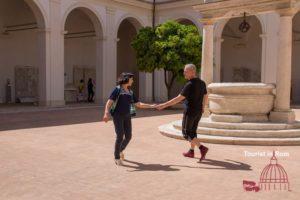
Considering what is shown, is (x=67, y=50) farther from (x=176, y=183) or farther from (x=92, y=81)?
(x=176, y=183)

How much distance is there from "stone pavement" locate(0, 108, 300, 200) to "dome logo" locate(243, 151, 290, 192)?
9 cm

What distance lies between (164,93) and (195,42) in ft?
28.3

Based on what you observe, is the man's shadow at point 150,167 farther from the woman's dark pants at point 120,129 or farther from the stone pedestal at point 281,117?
the stone pedestal at point 281,117

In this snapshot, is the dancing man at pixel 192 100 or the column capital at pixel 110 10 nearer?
the dancing man at pixel 192 100

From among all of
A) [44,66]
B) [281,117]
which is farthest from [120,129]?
[44,66]

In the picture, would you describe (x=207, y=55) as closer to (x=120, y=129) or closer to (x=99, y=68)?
(x=120, y=129)

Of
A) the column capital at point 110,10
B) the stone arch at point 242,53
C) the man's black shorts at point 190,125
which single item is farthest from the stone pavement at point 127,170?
the stone arch at point 242,53

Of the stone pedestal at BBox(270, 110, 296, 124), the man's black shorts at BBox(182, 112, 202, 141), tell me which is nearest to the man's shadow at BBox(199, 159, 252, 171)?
the man's black shorts at BBox(182, 112, 202, 141)

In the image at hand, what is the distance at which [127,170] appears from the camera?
19.2 ft

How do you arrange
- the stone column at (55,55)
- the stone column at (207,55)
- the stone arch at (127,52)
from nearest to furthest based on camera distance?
the stone column at (207,55) → the stone column at (55,55) → the stone arch at (127,52)

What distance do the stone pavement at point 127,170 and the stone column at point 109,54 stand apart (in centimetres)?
1338

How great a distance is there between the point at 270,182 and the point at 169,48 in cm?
1337

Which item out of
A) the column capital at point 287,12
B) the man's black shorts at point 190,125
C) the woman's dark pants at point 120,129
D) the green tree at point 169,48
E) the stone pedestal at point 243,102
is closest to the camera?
the woman's dark pants at point 120,129

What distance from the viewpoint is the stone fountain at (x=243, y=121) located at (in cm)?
844
